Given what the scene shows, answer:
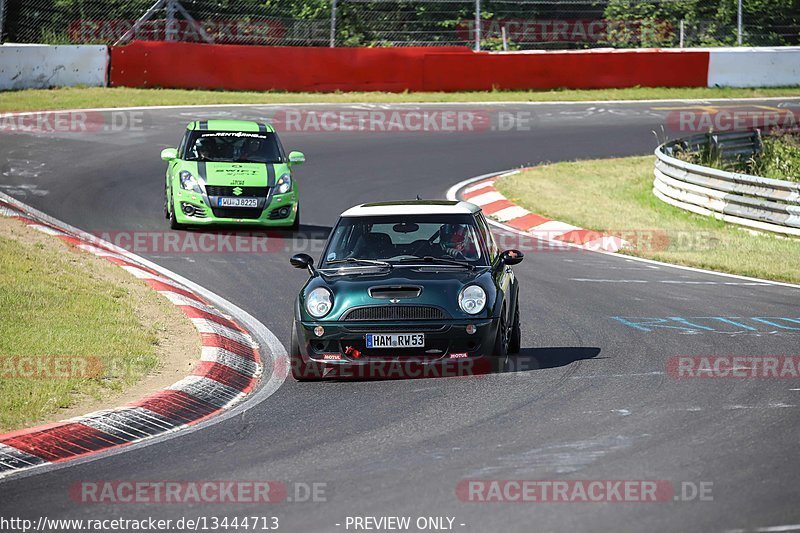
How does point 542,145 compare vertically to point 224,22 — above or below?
below

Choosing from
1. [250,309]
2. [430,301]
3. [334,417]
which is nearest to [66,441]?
[334,417]

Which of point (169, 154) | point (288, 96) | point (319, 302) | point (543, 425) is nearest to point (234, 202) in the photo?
point (169, 154)

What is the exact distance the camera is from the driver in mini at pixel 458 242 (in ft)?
34.1

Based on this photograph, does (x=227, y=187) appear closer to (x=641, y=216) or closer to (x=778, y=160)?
(x=641, y=216)

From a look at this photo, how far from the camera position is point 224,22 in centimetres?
3122

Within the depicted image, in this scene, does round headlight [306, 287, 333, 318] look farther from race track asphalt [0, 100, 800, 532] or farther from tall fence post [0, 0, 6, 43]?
tall fence post [0, 0, 6, 43]

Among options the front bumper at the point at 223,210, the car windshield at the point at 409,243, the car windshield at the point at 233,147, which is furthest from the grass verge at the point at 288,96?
the car windshield at the point at 409,243

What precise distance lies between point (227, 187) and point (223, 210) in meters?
0.32

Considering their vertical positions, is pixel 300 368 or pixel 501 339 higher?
pixel 501 339

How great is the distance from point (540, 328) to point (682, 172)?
9605mm

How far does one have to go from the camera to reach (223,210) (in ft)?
56.0

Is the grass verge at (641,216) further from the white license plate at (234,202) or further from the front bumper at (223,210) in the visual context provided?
the white license plate at (234,202)

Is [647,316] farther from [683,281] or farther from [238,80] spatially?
[238,80]

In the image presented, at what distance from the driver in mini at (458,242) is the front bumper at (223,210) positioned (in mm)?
6964
